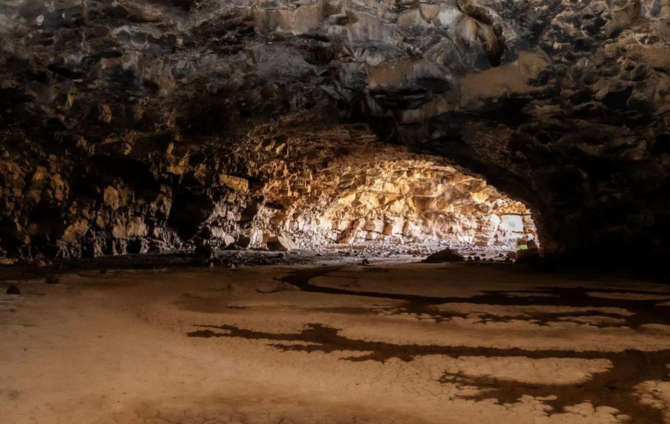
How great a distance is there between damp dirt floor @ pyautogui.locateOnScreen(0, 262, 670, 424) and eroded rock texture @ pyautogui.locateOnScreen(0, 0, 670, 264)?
3.37 m

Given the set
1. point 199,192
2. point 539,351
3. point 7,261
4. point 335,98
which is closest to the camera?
point 539,351

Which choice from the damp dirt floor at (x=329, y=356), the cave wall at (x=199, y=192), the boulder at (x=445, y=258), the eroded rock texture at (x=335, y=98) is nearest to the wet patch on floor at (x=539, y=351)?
the damp dirt floor at (x=329, y=356)

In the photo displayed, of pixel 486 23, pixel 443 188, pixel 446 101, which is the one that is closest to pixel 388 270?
pixel 446 101

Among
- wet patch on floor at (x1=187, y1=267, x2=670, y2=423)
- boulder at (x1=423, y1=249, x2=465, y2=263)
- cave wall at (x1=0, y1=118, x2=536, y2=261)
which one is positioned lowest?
boulder at (x1=423, y1=249, x2=465, y2=263)

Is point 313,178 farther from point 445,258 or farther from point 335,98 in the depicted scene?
point 335,98

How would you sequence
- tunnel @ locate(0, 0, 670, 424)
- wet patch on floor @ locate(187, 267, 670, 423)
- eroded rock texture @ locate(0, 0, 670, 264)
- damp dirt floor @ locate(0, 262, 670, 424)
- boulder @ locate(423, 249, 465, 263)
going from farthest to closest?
1. boulder @ locate(423, 249, 465, 263)
2. eroded rock texture @ locate(0, 0, 670, 264)
3. tunnel @ locate(0, 0, 670, 424)
4. wet patch on floor @ locate(187, 267, 670, 423)
5. damp dirt floor @ locate(0, 262, 670, 424)

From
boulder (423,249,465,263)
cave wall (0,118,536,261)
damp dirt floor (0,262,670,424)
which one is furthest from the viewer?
boulder (423,249,465,263)

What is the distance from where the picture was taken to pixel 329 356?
3.92 m

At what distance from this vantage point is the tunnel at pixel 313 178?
10.6ft

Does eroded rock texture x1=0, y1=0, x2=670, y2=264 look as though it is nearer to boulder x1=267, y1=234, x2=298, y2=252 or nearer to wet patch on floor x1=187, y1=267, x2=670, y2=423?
wet patch on floor x1=187, y1=267, x2=670, y2=423

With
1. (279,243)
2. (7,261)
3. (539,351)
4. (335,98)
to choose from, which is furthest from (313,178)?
(539,351)

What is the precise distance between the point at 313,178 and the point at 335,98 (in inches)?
258

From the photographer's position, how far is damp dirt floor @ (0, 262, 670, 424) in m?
2.81

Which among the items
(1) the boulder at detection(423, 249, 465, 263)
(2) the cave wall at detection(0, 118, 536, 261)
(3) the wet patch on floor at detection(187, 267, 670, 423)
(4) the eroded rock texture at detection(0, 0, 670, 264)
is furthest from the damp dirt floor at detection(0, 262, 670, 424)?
(1) the boulder at detection(423, 249, 465, 263)
